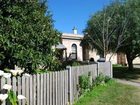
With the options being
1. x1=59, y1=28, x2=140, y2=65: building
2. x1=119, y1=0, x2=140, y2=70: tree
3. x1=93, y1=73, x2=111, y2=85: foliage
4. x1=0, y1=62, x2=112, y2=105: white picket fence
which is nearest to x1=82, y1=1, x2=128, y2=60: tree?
x1=119, y1=0, x2=140, y2=70: tree

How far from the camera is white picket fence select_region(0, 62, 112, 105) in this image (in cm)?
703

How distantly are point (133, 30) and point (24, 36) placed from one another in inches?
687

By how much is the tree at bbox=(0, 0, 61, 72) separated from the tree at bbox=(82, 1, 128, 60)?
16.0 meters

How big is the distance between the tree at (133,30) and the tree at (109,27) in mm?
405

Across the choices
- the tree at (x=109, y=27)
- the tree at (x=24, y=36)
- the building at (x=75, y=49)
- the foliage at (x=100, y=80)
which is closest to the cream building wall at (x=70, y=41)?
the building at (x=75, y=49)

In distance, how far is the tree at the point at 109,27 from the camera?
28.4 meters

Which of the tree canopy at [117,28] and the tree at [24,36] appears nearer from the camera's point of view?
the tree at [24,36]

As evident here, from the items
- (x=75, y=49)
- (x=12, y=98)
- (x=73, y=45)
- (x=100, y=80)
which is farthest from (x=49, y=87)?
(x=75, y=49)

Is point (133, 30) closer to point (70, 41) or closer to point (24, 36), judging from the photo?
point (70, 41)

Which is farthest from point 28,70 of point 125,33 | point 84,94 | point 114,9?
point 114,9

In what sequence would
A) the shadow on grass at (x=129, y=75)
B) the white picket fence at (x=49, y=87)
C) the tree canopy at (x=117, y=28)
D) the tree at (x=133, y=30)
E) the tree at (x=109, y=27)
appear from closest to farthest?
1. the white picket fence at (x=49, y=87)
2. the tree at (x=133, y=30)
3. the shadow on grass at (x=129, y=75)
4. the tree canopy at (x=117, y=28)
5. the tree at (x=109, y=27)

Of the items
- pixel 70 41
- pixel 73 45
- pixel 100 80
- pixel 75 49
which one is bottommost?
pixel 100 80

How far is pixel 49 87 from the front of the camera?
9094 mm

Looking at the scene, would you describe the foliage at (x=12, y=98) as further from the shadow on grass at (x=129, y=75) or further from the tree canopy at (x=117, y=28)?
the tree canopy at (x=117, y=28)
